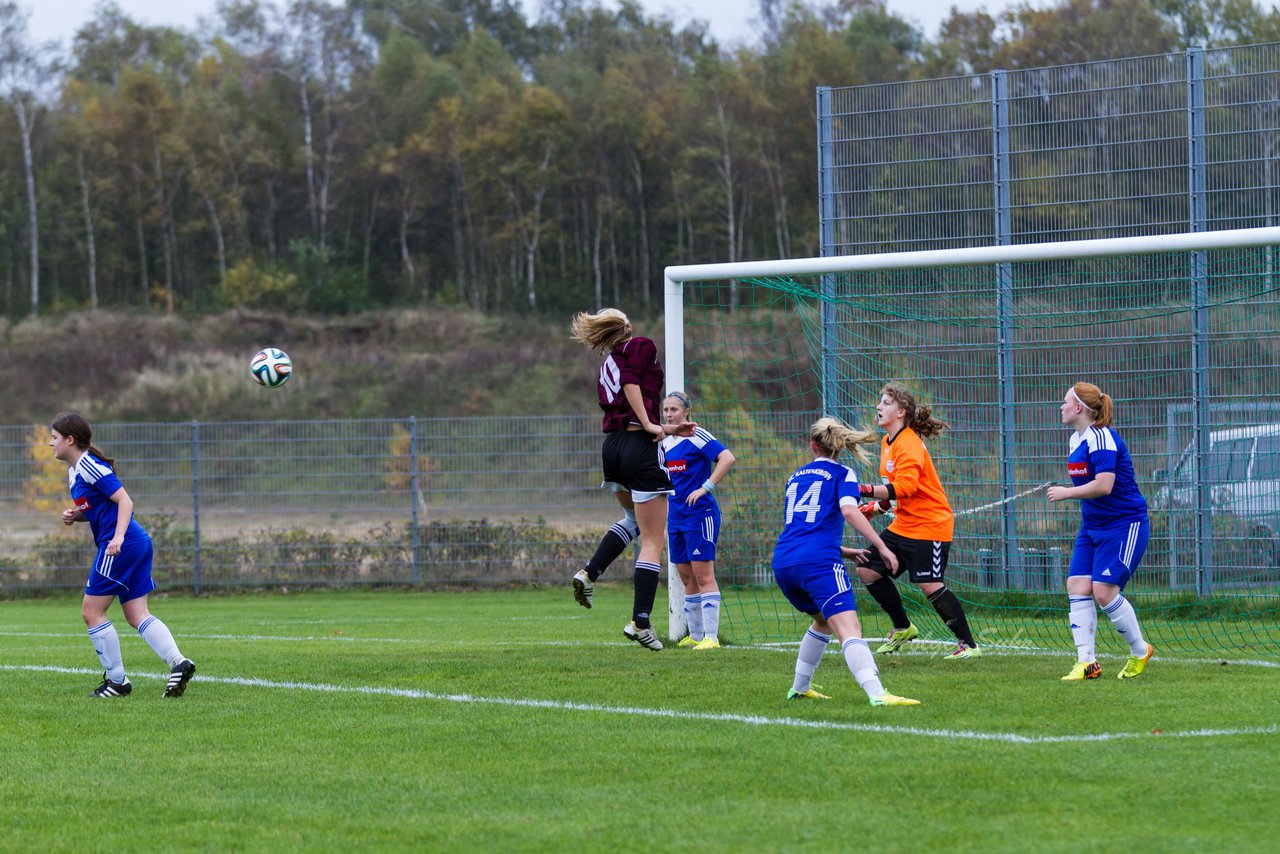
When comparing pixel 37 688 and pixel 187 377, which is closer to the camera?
pixel 37 688

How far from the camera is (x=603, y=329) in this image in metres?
9.96

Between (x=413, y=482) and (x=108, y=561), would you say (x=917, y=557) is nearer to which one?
(x=108, y=561)

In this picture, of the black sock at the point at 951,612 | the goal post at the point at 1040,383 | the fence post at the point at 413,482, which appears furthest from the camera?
the fence post at the point at 413,482

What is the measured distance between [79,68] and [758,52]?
118 feet

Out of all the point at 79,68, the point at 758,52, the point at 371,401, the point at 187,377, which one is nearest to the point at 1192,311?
the point at 371,401

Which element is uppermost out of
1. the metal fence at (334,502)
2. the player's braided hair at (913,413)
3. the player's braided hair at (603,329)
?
the player's braided hair at (603,329)

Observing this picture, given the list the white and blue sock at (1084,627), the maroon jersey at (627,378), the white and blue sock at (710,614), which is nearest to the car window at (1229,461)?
the white and blue sock at (1084,627)

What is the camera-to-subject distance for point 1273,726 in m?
6.69

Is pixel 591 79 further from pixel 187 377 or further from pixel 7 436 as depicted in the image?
pixel 7 436

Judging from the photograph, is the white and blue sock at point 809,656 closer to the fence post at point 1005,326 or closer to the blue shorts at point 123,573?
the blue shorts at point 123,573

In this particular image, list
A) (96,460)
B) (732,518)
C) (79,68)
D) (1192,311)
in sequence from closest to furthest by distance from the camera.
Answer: (96,460), (1192,311), (732,518), (79,68)

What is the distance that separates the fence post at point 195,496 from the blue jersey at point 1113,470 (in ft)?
47.2

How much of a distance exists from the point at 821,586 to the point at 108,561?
4314mm

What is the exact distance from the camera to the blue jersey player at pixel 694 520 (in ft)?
33.3
